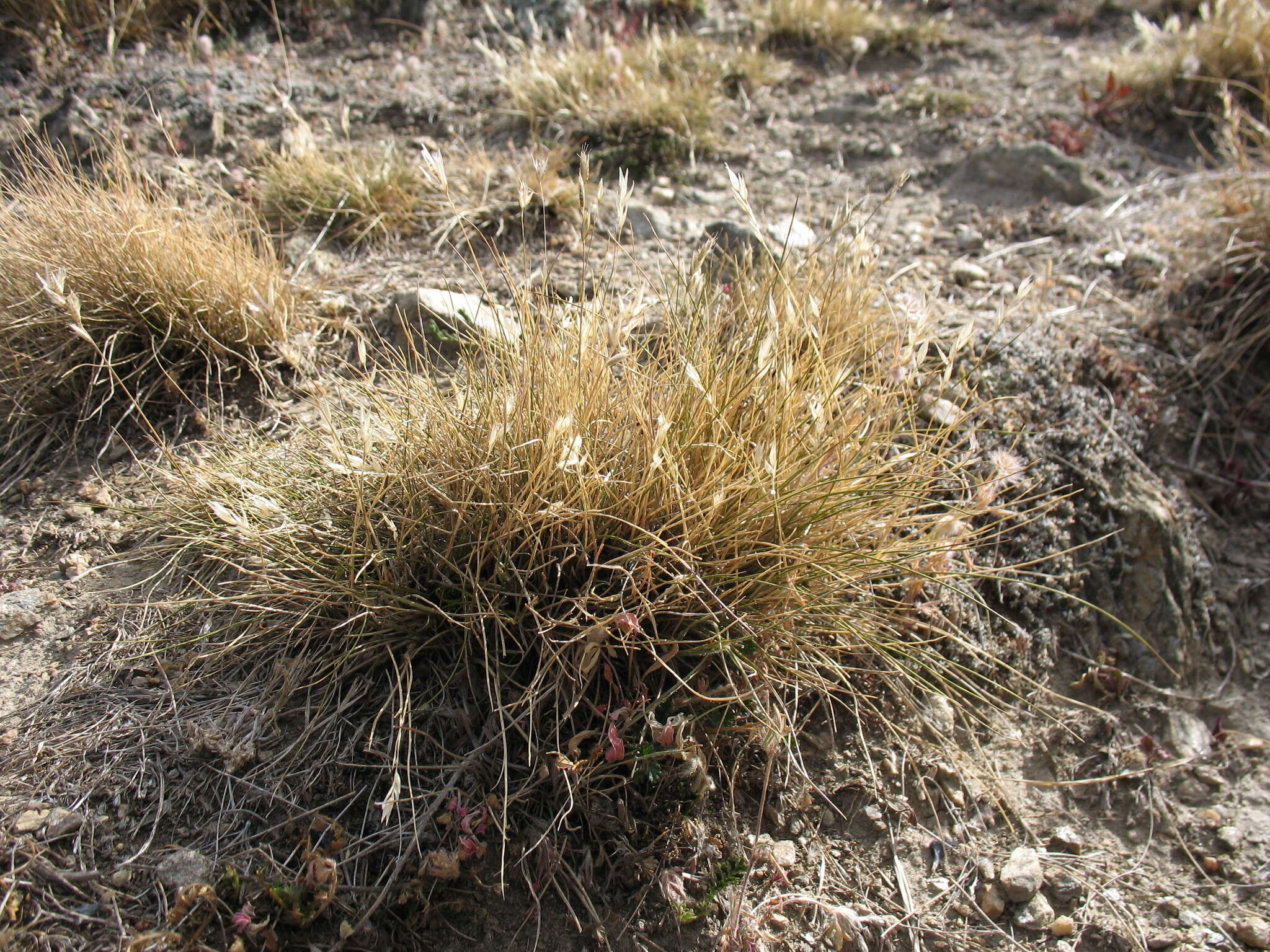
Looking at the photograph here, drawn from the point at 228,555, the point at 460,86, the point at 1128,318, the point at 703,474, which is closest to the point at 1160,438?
the point at 1128,318

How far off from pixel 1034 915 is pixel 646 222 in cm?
301

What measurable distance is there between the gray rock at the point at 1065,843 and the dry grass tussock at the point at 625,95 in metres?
3.36

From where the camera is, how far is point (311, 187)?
3.69 metres

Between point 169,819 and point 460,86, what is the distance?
421 centimetres

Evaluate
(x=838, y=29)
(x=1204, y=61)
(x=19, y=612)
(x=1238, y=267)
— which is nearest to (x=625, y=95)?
(x=838, y=29)

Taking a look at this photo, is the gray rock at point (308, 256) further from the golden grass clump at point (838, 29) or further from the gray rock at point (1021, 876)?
the golden grass clump at point (838, 29)

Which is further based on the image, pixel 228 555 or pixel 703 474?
pixel 228 555

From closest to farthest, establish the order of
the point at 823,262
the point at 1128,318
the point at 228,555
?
the point at 228,555, the point at 823,262, the point at 1128,318

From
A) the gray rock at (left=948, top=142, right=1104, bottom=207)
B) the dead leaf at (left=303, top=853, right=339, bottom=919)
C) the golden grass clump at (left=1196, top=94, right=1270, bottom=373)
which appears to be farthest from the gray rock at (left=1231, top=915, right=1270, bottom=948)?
the gray rock at (left=948, top=142, right=1104, bottom=207)

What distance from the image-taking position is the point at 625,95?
4.46m

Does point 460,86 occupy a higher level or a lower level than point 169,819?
higher

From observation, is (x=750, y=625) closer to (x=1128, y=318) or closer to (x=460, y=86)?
(x=1128, y=318)

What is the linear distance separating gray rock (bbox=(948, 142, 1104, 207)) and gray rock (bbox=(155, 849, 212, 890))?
4.30 metres

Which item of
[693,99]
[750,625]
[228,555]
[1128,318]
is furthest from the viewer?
[693,99]
